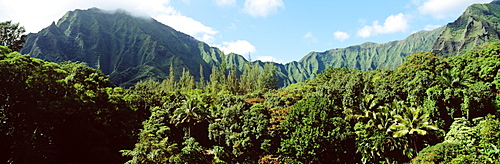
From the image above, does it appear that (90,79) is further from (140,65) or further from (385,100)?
(140,65)

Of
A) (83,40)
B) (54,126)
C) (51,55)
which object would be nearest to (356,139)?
(54,126)

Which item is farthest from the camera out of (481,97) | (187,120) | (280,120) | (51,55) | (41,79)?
(51,55)

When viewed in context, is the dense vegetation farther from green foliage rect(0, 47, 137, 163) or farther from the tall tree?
the tall tree

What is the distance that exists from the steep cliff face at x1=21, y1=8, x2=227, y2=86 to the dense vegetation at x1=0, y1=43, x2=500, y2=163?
8691cm

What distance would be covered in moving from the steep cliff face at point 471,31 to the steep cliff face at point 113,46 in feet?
350

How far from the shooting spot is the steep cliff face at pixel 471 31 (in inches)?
2778

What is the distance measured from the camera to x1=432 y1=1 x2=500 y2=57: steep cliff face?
7056cm

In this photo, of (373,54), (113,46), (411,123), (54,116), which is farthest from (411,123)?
(373,54)

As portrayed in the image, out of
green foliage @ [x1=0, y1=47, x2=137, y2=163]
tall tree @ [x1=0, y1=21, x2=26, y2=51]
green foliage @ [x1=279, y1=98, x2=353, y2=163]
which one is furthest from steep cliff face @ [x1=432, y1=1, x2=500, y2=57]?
tall tree @ [x1=0, y1=21, x2=26, y2=51]

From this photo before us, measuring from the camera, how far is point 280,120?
72.8 ft

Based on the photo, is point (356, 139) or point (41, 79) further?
point (356, 139)

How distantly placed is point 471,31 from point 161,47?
5127 inches

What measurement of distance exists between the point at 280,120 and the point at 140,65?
10952cm

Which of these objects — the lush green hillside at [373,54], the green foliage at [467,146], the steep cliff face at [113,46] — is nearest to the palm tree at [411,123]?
the green foliage at [467,146]
